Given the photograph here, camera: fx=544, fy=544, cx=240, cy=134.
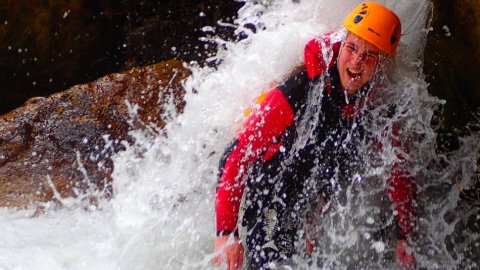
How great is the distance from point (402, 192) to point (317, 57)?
0.93 meters

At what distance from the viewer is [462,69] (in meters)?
3.18

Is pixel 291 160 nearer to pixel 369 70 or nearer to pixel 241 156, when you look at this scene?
pixel 241 156

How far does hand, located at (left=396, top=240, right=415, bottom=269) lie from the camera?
10.5ft

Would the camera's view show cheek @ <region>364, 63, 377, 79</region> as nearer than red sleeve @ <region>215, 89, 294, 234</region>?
No

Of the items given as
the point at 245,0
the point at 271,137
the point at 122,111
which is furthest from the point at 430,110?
the point at 245,0

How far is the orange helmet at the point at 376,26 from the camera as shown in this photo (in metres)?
2.89

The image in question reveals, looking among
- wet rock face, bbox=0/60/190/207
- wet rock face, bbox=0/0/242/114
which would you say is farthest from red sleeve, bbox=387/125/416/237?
wet rock face, bbox=0/0/242/114

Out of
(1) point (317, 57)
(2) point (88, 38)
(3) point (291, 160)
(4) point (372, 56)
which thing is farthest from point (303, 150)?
(2) point (88, 38)

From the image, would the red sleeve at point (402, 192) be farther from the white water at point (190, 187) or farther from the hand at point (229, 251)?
the hand at point (229, 251)

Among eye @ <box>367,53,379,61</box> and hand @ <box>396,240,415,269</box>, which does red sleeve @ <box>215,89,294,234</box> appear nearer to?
eye @ <box>367,53,379,61</box>

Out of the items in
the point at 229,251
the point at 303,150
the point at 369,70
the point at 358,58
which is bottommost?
the point at 229,251

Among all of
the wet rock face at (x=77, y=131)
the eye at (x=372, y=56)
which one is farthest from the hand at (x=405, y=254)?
the wet rock face at (x=77, y=131)

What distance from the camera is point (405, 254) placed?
3.21 meters

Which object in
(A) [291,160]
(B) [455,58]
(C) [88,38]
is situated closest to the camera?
(A) [291,160]
